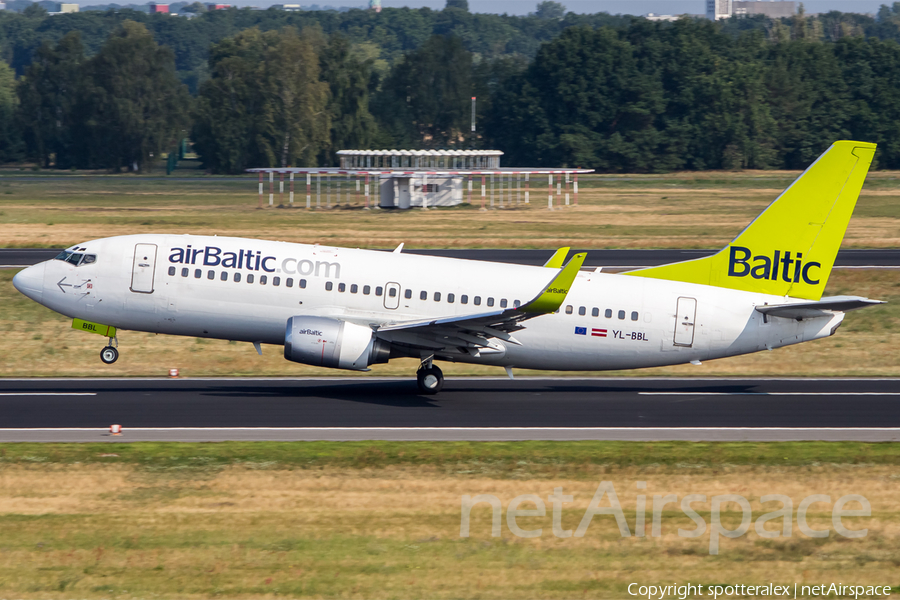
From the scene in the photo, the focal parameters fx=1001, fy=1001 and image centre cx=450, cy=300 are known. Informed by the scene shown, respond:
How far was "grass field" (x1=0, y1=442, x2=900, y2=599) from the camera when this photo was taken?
1488 cm

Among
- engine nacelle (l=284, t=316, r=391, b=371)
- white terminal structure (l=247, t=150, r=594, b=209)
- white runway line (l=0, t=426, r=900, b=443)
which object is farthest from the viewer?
white terminal structure (l=247, t=150, r=594, b=209)

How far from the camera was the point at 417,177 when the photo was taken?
85.8m

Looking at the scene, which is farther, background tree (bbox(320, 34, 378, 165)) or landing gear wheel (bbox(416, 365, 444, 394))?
background tree (bbox(320, 34, 378, 165))

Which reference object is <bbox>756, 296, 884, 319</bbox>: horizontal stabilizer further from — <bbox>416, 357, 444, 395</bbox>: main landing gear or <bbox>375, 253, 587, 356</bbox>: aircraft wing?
<bbox>416, 357, 444, 395</bbox>: main landing gear

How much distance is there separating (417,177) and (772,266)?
2368 inches

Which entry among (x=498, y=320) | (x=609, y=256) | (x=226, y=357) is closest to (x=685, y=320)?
(x=498, y=320)

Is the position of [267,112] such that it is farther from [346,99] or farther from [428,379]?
[428,379]

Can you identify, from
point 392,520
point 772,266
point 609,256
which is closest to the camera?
point 392,520

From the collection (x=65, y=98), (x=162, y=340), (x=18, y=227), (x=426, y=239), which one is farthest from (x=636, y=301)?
(x=65, y=98)

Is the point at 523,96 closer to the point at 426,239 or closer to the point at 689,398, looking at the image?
the point at 426,239

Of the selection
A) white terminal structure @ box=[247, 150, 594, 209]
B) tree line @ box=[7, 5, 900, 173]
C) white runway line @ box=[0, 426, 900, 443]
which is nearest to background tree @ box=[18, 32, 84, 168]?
tree line @ box=[7, 5, 900, 173]

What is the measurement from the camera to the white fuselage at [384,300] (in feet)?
87.6

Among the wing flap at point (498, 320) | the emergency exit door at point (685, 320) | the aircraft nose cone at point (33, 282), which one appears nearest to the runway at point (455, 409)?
the emergency exit door at point (685, 320)

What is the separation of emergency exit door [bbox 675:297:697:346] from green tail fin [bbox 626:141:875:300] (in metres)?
1.13
